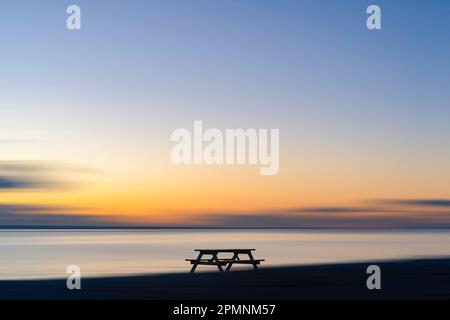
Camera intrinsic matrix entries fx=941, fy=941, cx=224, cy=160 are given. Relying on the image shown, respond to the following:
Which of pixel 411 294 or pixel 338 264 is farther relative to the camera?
pixel 338 264

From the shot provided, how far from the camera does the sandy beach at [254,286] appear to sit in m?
23.1

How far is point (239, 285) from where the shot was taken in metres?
25.2

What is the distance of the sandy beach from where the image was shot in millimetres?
23125

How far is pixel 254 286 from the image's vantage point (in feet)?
82.7

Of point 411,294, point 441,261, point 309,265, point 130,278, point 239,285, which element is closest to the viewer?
point 411,294

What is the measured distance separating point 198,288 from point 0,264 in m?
13.2

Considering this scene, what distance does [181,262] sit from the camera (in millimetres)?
35750
